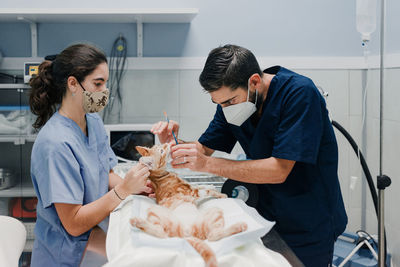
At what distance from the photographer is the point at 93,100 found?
1.50 metres

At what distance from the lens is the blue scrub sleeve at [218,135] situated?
1.75 meters

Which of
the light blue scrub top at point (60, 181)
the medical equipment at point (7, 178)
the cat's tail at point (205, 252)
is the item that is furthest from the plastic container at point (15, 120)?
the cat's tail at point (205, 252)

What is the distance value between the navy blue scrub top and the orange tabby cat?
281 millimetres

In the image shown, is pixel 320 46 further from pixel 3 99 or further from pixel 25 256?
pixel 25 256

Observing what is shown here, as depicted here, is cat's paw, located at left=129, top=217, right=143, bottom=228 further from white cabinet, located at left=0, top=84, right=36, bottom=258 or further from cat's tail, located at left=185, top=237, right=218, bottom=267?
white cabinet, located at left=0, top=84, right=36, bottom=258

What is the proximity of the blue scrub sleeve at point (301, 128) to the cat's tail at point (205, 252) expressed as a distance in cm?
57

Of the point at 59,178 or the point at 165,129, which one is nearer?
the point at 59,178

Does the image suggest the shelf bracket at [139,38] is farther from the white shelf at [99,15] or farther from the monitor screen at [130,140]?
the monitor screen at [130,140]

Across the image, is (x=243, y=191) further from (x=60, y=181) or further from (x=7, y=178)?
(x=7, y=178)

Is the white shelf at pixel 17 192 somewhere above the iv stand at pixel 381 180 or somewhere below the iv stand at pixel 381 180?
below

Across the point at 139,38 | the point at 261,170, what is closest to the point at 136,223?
the point at 261,170

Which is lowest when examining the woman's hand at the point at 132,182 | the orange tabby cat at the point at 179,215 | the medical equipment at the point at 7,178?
the medical equipment at the point at 7,178

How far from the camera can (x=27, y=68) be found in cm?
253

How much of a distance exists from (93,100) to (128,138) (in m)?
1.13
